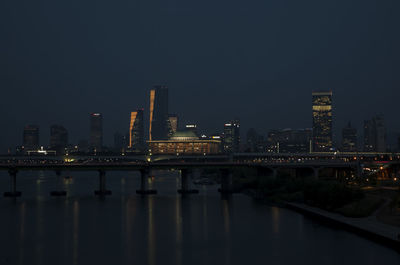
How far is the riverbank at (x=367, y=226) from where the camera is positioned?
4724 cm

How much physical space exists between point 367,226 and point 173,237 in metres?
19.8

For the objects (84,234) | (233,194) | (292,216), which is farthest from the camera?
(233,194)

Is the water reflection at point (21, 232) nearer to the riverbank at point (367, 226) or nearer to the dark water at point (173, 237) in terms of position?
the dark water at point (173, 237)

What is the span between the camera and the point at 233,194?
109m

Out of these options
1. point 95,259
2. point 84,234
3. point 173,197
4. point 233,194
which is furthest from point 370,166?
point 95,259

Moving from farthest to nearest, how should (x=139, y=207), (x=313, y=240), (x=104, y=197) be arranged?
1. (x=104, y=197)
2. (x=139, y=207)
3. (x=313, y=240)

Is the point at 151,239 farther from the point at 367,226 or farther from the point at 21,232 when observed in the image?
the point at 367,226

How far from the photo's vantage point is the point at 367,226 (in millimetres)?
54406

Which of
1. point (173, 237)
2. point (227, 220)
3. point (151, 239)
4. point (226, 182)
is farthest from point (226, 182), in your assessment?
point (151, 239)

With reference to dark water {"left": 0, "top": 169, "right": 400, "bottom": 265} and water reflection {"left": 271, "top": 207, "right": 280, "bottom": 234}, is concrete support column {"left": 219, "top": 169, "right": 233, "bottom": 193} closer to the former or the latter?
dark water {"left": 0, "top": 169, "right": 400, "bottom": 265}

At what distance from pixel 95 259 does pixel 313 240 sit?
71.1 ft

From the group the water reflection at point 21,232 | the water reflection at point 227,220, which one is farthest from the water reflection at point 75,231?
the water reflection at point 227,220

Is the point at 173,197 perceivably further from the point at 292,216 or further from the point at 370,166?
the point at 370,166

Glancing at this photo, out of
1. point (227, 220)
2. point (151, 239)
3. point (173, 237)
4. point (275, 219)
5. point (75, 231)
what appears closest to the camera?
point (151, 239)
